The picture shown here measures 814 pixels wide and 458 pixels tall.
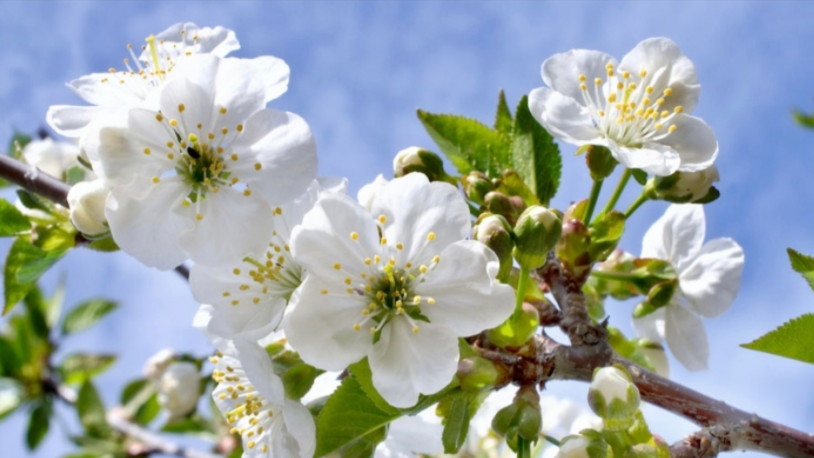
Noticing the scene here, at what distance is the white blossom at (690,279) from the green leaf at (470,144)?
64 centimetres

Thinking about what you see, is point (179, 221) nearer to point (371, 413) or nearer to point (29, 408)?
point (371, 413)

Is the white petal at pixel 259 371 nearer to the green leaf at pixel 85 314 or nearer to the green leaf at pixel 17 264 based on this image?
the green leaf at pixel 17 264

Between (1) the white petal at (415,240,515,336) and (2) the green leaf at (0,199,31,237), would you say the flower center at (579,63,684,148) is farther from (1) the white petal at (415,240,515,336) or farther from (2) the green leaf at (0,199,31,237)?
(2) the green leaf at (0,199,31,237)

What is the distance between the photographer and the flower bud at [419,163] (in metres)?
2.25

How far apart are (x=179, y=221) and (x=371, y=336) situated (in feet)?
1.71

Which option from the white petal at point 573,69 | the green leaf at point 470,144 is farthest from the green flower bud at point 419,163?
the white petal at point 573,69

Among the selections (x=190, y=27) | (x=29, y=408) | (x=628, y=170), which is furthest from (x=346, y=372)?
(x=29, y=408)

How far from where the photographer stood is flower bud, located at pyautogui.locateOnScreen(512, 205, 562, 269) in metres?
1.82

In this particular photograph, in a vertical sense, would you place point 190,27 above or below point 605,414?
above

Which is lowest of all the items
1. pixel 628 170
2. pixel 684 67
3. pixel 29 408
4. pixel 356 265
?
pixel 29 408

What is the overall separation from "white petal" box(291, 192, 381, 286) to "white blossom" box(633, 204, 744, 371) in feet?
4.01

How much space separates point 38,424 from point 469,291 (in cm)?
453

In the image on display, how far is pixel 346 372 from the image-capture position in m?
2.08

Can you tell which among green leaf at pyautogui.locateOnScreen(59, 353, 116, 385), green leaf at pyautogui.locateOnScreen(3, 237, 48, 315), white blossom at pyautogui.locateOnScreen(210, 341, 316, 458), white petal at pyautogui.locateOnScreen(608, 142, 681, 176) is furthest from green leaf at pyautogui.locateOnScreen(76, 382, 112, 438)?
white petal at pyautogui.locateOnScreen(608, 142, 681, 176)
